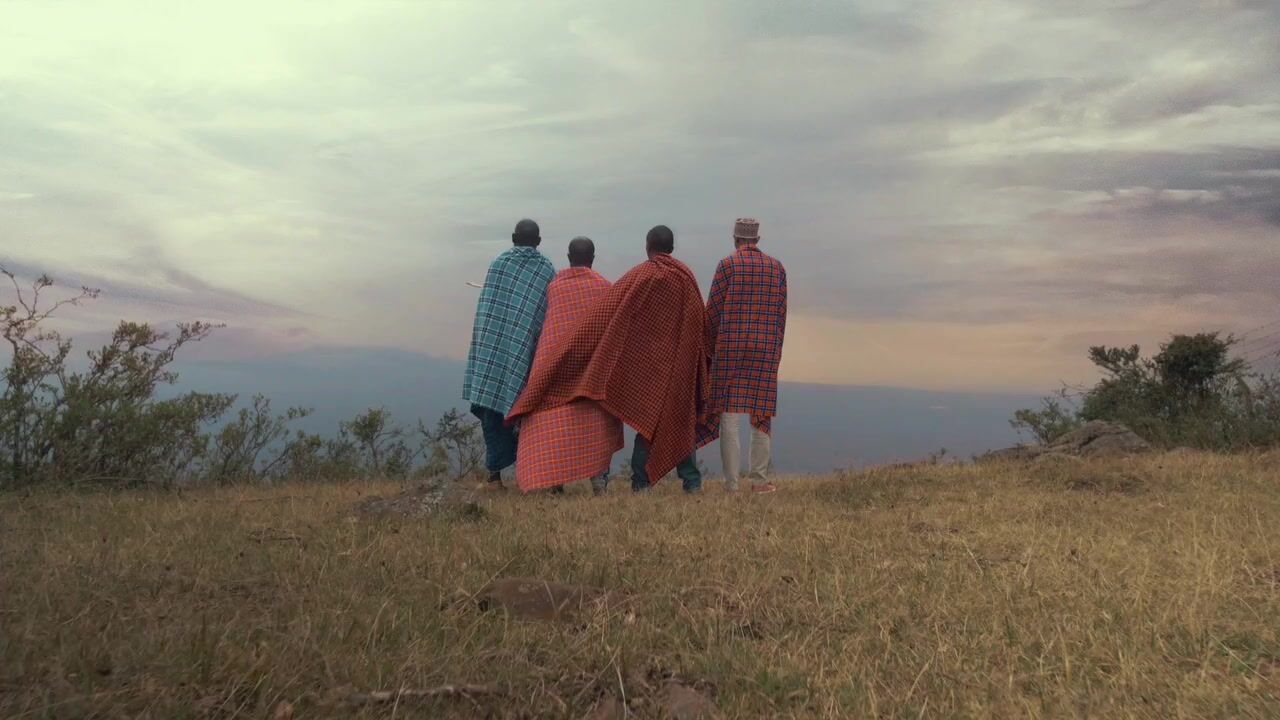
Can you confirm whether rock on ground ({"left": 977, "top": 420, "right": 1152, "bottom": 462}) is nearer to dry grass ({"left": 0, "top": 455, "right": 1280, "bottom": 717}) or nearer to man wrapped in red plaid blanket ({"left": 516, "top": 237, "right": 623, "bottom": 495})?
dry grass ({"left": 0, "top": 455, "right": 1280, "bottom": 717})

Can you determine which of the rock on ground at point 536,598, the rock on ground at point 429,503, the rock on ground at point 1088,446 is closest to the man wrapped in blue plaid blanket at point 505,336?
the rock on ground at point 429,503

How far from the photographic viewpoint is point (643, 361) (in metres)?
9.36

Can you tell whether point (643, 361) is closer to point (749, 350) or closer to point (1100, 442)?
point (749, 350)

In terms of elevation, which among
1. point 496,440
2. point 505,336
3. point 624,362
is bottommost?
point 496,440

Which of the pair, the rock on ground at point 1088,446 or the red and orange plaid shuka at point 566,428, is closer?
the red and orange plaid shuka at point 566,428

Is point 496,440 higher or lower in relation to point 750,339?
lower

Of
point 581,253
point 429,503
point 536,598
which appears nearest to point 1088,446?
point 581,253

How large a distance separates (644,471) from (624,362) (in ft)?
3.88

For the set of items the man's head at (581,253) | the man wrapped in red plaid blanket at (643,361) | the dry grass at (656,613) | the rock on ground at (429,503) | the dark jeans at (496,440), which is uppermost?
the man's head at (581,253)

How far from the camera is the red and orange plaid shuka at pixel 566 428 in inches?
358

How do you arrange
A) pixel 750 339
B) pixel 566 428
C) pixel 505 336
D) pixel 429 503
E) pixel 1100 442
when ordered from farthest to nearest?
pixel 1100 442 → pixel 505 336 → pixel 750 339 → pixel 566 428 → pixel 429 503

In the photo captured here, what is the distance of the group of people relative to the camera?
9219 millimetres

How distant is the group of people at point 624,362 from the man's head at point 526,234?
1 cm

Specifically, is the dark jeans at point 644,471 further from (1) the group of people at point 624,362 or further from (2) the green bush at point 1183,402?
(2) the green bush at point 1183,402
